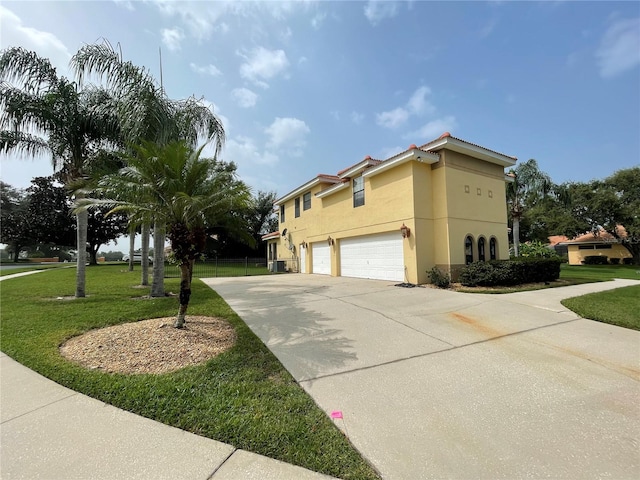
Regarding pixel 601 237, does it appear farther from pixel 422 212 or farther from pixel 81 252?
pixel 81 252

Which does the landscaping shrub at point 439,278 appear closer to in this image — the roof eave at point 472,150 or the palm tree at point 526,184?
the roof eave at point 472,150

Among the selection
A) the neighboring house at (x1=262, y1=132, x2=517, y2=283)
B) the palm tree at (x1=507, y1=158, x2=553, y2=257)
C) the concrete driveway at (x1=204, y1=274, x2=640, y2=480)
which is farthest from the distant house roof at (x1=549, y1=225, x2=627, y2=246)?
the concrete driveway at (x1=204, y1=274, x2=640, y2=480)

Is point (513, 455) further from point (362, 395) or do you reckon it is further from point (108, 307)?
point (108, 307)

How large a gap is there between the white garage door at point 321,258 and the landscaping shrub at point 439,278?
7.41 meters

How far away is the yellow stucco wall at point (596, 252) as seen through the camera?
102 feet

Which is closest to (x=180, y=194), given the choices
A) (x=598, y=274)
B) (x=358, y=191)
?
(x=358, y=191)

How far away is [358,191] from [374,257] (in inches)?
142

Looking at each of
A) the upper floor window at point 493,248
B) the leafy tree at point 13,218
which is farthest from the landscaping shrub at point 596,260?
the leafy tree at point 13,218

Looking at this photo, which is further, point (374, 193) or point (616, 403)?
point (374, 193)

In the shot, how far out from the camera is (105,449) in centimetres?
258

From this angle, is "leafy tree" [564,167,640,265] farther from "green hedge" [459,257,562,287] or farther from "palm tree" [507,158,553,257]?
"green hedge" [459,257,562,287]

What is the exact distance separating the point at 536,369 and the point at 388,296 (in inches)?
211

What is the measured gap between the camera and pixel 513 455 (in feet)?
8.18

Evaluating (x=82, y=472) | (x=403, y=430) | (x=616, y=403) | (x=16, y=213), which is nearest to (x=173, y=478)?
(x=82, y=472)
